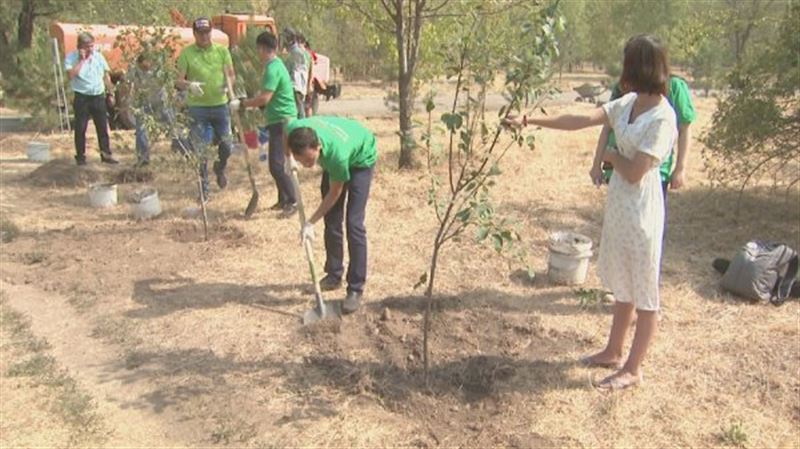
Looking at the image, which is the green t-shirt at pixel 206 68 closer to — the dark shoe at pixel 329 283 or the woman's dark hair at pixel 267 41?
the woman's dark hair at pixel 267 41

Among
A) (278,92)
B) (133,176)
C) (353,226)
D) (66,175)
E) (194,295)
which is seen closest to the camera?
(353,226)

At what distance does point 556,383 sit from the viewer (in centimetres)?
340

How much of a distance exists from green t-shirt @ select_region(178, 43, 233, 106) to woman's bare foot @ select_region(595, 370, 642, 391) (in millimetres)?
4385

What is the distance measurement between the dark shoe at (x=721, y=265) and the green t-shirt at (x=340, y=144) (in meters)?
2.65

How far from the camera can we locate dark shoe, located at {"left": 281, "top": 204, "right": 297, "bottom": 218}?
6062mm

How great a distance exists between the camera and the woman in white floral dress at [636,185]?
2779 millimetres

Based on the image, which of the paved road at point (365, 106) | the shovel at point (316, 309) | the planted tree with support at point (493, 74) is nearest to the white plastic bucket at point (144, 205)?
the shovel at point (316, 309)

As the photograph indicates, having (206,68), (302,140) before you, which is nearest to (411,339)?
(302,140)

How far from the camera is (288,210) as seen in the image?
6113 millimetres

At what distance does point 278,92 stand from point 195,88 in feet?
2.60

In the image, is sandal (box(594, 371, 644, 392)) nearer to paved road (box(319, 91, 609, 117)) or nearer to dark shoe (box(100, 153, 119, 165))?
dark shoe (box(100, 153, 119, 165))

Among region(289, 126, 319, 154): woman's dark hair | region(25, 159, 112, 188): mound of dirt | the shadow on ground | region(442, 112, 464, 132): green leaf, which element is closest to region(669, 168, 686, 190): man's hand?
region(442, 112, 464, 132): green leaf

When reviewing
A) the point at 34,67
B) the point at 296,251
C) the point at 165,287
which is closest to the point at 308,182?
the point at 296,251

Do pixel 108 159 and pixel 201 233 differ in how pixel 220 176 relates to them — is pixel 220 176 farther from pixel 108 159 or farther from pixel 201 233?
pixel 108 159
